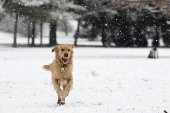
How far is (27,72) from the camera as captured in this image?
49.6ft

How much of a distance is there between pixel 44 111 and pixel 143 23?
3690cm

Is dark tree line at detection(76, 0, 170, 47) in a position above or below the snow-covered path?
above

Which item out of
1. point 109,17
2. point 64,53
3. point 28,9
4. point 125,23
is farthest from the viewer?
point 125,23

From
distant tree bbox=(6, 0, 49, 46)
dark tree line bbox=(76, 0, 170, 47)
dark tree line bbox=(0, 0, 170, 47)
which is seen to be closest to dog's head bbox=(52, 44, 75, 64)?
dark tree line bbox=(0, 0, 170, 47)

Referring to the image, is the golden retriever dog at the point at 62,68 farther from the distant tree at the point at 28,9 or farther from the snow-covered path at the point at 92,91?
the distant tree at the point at 28,9

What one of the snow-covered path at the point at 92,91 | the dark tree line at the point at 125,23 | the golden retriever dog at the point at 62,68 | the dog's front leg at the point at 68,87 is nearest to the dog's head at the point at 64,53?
the golden retriever dog at the point at 62,68

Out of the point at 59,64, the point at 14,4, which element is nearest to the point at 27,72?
the point at 59,64

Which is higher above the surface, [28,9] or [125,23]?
[28,9]

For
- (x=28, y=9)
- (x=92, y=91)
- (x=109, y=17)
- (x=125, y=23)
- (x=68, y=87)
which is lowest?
(x=92, y=91)

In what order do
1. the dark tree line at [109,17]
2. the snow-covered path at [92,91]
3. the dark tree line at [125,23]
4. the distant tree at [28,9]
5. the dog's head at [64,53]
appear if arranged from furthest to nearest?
the dark tree line at [125,23]
the dark tree line at [109,17]
the distant tree at [28,9]
the snow-covered path at [92,91]
the dog's head at [64,53]

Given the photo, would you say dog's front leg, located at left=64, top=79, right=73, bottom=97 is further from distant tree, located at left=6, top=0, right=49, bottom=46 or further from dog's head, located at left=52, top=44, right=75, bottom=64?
distant tree, located at left=6, top=0, right=49, bottom=46

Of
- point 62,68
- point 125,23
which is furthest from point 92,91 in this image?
point 125,23

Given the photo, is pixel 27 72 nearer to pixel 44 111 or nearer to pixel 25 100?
pixel 25 100

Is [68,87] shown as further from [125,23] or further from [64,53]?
[125,23]
